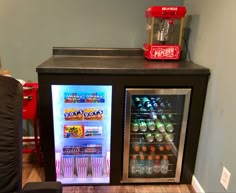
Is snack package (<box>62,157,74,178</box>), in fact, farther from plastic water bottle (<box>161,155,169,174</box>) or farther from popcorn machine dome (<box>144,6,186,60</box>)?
popcorn machine dome (<box>144,6,186,60</box>)

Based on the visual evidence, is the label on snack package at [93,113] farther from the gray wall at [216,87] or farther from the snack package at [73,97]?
the gray wall at [216,87]

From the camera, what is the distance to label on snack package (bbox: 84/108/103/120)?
72.4 inches

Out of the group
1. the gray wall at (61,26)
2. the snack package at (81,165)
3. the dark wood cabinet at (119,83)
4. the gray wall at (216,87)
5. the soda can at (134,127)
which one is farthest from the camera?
the gray wall at (61,26)

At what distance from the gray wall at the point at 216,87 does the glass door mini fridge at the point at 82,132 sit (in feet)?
2.46

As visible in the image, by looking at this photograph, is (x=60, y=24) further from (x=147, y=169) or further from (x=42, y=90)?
(x=147, y=169)

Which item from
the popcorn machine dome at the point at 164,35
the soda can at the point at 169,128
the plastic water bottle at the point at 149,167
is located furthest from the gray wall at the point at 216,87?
the plastic water bottle at the point at 149,167

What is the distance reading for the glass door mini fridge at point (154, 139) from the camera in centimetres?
189

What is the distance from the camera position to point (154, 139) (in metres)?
1.98

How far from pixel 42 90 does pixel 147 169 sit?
111cm

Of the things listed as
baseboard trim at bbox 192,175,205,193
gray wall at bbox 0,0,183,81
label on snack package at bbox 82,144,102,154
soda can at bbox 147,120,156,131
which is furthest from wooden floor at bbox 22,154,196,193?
gray wall at bbox 0,0,183,81

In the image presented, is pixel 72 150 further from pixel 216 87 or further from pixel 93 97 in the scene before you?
pixel 216 87

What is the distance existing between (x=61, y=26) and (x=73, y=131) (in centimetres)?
99

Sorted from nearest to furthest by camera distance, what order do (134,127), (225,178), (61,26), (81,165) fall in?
1. (225,178)
2. (134,127)
3. (81,165)
4. (61,26)

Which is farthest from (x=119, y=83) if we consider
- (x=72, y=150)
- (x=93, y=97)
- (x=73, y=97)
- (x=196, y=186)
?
(x=196, y=186)
